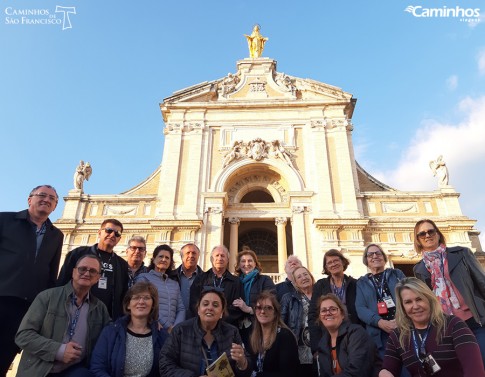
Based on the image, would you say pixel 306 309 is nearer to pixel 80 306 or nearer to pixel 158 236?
pixel 80 306

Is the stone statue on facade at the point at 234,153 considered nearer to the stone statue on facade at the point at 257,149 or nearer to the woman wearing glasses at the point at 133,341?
the stone statue on facade at the point at 257,149

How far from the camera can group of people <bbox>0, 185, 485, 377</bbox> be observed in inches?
135

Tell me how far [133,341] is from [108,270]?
53.7 inches

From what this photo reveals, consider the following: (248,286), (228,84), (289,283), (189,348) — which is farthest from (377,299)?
(228,84)

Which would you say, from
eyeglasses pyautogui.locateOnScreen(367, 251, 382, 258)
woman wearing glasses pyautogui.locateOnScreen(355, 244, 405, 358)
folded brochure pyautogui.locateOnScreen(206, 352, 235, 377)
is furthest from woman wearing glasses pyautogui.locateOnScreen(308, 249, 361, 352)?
folded brochure pyautogui.locateOnScreen(206, 352, 235, 377)

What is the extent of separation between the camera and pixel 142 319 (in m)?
4.05

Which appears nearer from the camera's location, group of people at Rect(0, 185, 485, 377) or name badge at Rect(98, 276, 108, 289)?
group of people at Rect(0, 185, 485, 377)

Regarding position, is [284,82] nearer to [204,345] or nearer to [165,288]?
[165,288]

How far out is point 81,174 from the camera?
17297 mm

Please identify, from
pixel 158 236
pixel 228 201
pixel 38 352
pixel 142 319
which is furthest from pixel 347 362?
pixel 228 201

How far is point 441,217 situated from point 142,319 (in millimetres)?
14975

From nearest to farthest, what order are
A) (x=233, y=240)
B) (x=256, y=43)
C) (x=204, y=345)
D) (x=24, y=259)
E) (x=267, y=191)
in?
1. (x=204, y=345)
2. (x=24, y=259)
3. (x=233, y=240)
4. (x=267, y=191)
5. (x=256, y=43)

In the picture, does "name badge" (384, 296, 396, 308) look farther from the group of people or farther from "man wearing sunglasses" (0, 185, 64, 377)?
"man wearing sunglasses" (0, 185, 64, 377)

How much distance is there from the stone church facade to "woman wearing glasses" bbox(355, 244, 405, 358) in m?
9.69
